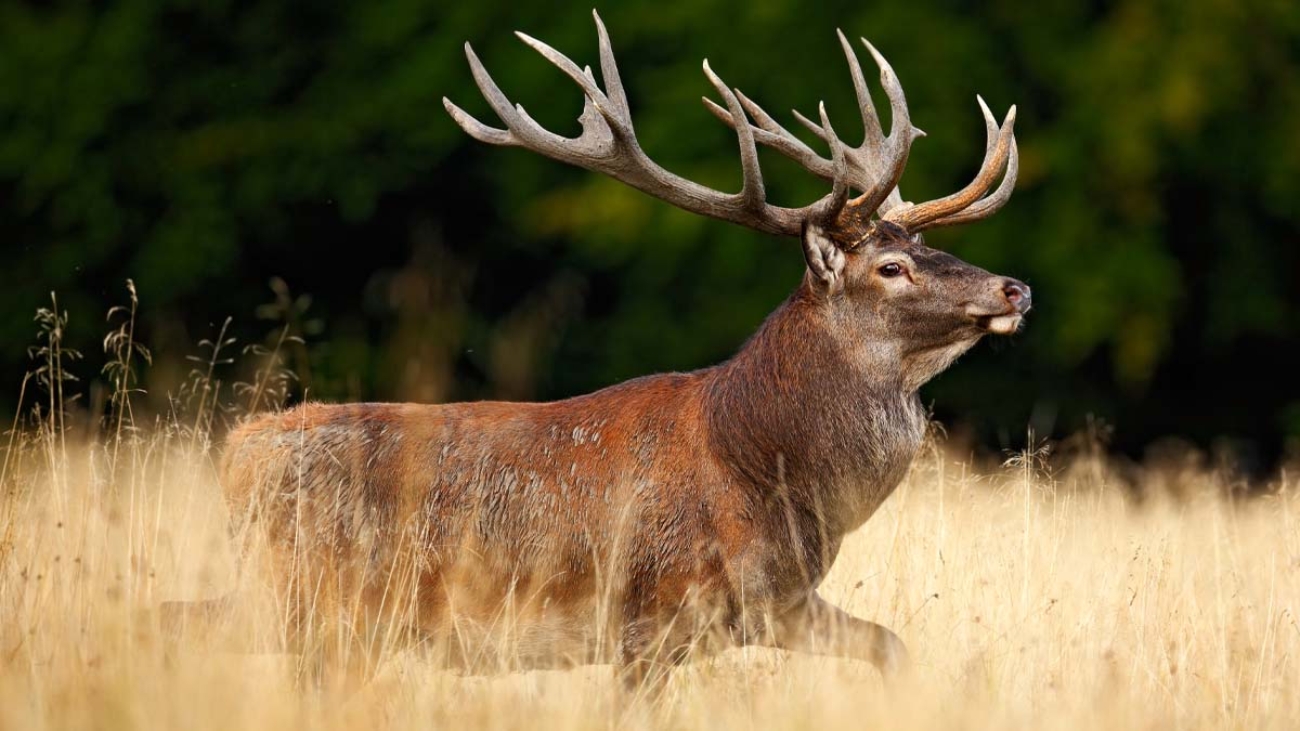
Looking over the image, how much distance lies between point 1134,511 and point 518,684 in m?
4.38

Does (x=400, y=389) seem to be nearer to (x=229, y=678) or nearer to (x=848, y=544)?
(x=229, y=678)

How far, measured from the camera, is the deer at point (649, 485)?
5.36 metres

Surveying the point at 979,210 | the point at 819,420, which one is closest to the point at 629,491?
the point at 819,420

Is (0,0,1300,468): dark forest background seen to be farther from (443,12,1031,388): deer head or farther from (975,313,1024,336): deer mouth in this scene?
(975,313,1024,336): deer mouth

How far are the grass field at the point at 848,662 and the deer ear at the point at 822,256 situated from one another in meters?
1.02

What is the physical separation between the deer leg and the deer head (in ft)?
2.51

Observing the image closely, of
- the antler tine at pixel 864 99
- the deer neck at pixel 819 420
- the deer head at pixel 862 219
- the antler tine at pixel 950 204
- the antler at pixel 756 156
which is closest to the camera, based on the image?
the deer neck at pixel 819 420

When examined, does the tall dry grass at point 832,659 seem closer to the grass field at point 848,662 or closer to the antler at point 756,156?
the grass field at point 848,662

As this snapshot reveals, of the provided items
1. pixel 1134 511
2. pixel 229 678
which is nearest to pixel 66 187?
pixel 1134 511

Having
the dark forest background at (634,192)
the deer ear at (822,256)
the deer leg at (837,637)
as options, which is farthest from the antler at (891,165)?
the dark forest background at (634,192)

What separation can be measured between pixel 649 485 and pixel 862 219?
1121 mm

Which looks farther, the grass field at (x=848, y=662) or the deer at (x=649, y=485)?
the deer at (x=649, y=485)

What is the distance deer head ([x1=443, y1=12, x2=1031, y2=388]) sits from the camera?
561 centimetres

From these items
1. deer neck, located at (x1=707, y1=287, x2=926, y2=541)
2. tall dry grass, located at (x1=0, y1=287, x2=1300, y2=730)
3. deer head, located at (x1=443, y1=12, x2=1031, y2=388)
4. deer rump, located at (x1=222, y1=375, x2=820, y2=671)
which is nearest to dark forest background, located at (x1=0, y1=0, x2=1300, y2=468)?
tall dry grass, located at (x1=0, y1=287, x2=1300, y2=730)
